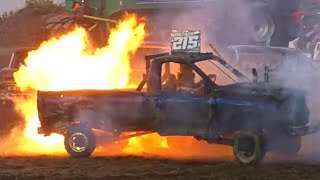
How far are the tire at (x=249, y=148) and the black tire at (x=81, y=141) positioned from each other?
7.23ft

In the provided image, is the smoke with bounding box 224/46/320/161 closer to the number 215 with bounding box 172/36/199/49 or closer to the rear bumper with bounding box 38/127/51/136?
the number 215 with bounding box 172/36/199/49

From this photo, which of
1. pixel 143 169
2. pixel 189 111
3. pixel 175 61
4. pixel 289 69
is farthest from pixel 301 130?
pixel 289 69

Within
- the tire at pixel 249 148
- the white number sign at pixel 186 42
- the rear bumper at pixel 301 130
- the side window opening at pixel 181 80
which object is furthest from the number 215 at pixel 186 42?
the rear bumper at pixel 301 130

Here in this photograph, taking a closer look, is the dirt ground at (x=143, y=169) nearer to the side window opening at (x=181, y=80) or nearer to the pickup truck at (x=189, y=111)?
the pickup truck at (x=189, y=111)

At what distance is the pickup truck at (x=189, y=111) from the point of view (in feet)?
33.9

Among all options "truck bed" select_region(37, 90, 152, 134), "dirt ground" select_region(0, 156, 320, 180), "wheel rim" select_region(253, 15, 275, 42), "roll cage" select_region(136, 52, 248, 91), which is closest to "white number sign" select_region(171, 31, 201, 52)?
"roll cage" select_region(136, 52, 248, 91)

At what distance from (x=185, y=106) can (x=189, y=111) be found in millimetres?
91

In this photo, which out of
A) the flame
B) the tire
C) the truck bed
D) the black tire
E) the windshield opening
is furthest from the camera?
the flame

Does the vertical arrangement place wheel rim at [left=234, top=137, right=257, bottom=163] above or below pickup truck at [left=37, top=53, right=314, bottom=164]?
below

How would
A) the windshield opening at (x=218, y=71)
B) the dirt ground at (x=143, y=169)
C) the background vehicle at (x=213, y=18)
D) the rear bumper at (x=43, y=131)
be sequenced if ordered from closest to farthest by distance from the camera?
the dirt ground at (x=143, y=169)
the windshield opening at (x=218, y=71)
the rear bumper at (x=43, y=131)
the background vehicle at (x=213, y=18)

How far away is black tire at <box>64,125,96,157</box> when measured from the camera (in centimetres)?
1121

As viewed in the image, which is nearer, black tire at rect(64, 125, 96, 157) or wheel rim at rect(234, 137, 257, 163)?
wheel rim at rect(234, 137, 257, 163)

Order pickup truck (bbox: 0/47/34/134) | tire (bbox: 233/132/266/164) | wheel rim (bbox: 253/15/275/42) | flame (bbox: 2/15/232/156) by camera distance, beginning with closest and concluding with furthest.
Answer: tire (bbox: 233/132/266/164), flame (bbox: 2/15/232/156), pickup truck (bbox: 0/47/34/134), wheel rim (bbox: 253/15/275/42)

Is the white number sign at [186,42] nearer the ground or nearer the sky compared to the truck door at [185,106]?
nearer the sky
